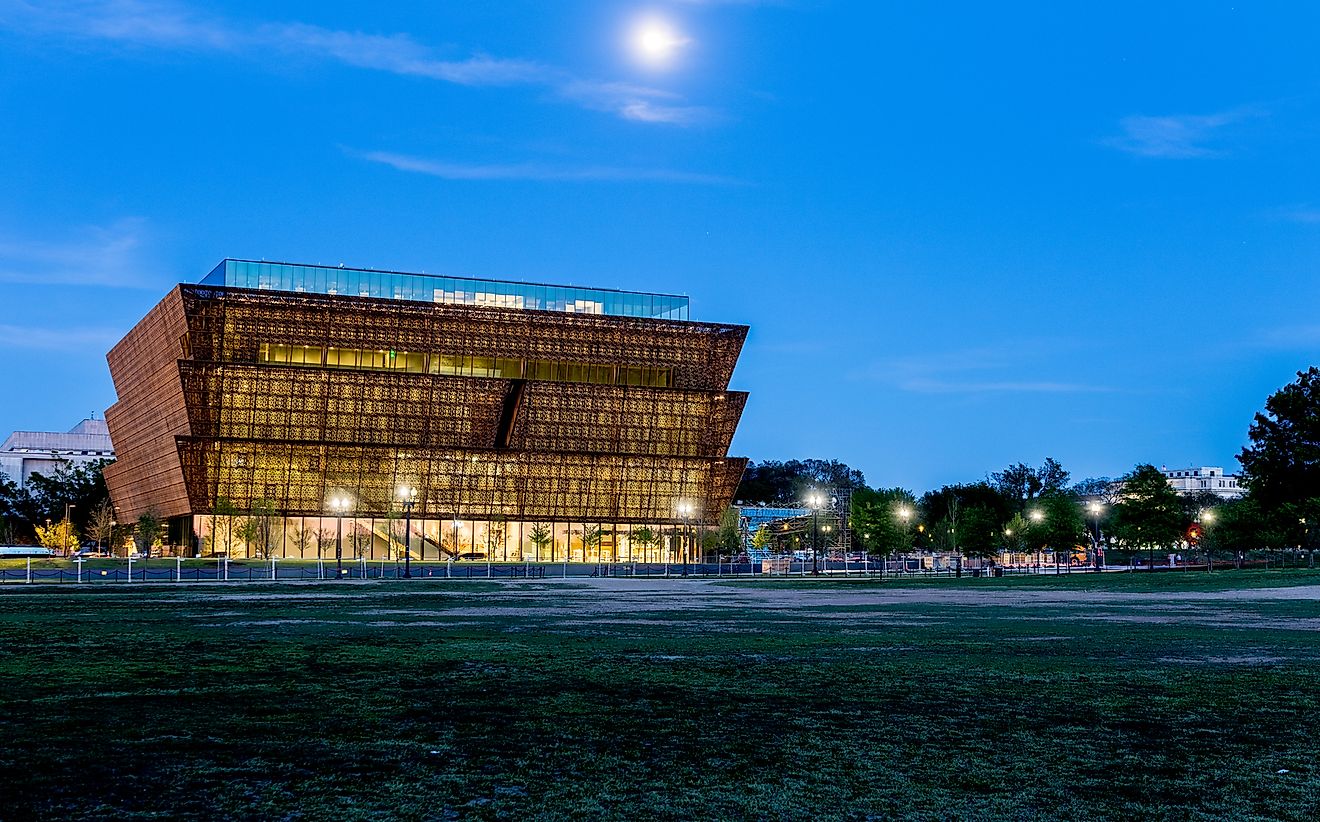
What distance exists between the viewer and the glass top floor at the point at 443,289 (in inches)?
5123

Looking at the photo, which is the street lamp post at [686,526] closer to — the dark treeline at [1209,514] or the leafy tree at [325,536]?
the dark treeline at [1209,514]

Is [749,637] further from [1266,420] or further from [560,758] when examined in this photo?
[1266,420]

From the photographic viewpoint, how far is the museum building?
12681 cm

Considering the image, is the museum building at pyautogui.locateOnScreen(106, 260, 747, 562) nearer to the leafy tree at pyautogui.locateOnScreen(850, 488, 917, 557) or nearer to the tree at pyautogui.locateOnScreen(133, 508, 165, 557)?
the tree at pyautogui.locateOnScreen(133, 508, 165, 557)

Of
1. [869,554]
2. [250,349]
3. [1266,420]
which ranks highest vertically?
[250,349]

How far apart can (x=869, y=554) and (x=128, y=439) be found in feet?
302

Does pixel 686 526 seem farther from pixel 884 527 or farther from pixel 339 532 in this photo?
pixel 339 532

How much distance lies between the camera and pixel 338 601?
35.4m

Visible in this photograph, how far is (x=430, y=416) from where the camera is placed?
132875 mm

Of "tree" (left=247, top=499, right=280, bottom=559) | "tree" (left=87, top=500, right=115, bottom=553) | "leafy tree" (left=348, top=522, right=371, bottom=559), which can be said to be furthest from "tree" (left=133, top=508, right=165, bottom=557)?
"tree" (left=87, top=500, right=115, bottom=553)

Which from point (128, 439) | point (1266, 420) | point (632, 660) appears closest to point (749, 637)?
point (632, 660)

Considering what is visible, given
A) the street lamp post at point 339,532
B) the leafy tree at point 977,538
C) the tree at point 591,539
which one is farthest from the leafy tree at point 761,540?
the street lamp post at point 339,532

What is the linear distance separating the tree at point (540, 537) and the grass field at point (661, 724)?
11392cm

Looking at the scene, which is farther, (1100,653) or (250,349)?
(250,349)
